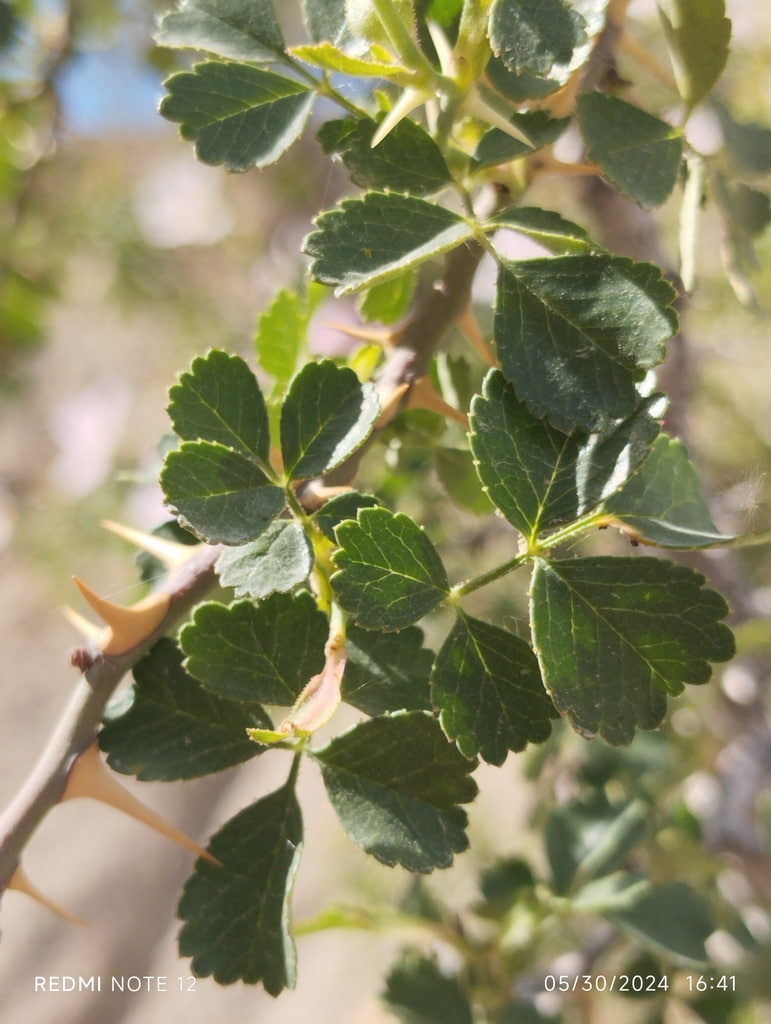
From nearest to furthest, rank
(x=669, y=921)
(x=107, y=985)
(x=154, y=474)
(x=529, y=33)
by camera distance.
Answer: (x=529, y=33) → (x=154, y=474) → (x=669, y=921) → (x=107, y=985)

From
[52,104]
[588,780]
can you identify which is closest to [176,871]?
[588,780]

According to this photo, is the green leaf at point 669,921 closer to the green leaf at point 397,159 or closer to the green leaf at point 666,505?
the green leaf at point 666,505

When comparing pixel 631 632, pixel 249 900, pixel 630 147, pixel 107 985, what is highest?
pixel 630 147

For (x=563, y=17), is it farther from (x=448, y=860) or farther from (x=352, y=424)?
(x=448, y=860)

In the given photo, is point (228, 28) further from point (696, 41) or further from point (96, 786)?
point (96, 786)

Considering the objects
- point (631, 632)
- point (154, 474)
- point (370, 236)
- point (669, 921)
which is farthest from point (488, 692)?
point (669, 921)

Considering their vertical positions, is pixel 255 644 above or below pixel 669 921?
above

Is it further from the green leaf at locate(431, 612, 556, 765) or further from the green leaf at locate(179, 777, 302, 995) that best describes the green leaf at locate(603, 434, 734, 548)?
the green leaf at locate(179, 777, 302, 995)

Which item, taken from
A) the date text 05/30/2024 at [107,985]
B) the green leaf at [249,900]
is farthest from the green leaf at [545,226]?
the date text 05/30/2024 at [107,985]
